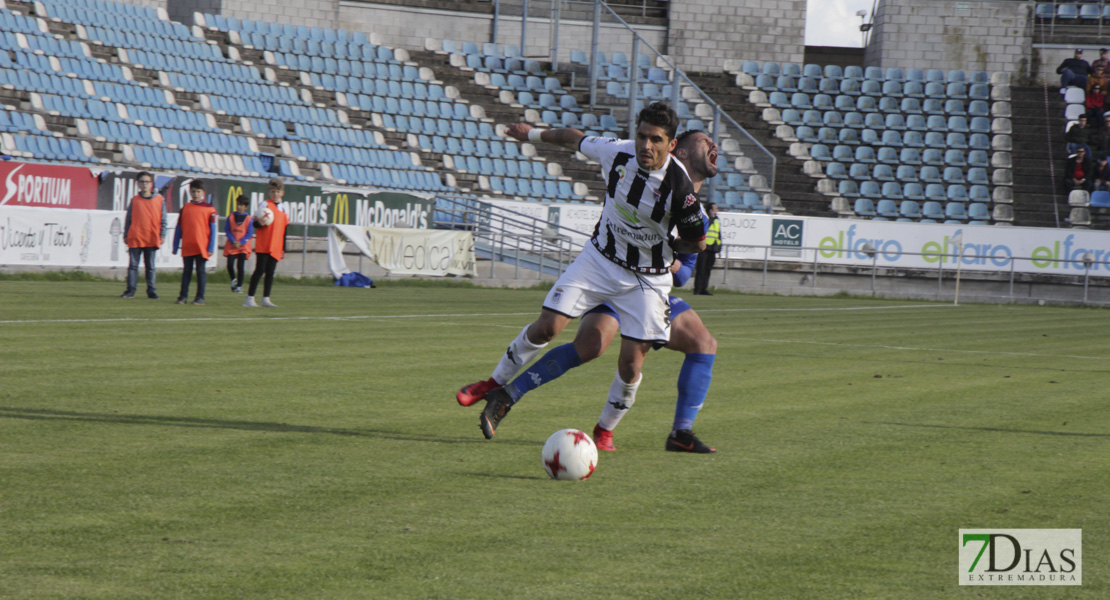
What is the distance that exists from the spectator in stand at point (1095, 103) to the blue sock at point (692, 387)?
36.2 m

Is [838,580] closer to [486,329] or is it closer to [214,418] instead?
[214,418]

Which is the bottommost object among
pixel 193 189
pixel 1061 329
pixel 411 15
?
pixel 1061 329

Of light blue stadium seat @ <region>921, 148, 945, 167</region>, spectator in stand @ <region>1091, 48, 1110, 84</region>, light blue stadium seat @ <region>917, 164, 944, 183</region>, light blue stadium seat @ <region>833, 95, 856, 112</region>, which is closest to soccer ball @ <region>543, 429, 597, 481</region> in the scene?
light blue stadium seat @ <region>917, 164, 944, 183</region>

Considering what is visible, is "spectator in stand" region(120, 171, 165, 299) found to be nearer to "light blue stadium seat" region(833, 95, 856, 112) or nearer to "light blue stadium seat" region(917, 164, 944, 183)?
"light blue stadium seat" region(917, 164, 944, 183)

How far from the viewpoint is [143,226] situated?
18.1m

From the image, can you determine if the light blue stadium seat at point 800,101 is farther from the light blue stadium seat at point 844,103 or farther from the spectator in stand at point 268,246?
the spectator in stand at point 268,246

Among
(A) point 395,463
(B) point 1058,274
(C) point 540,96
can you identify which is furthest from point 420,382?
(C) point 540,96

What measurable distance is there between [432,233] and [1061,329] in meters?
14.5

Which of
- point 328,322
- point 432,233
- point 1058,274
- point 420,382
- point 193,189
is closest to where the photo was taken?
point 420,382

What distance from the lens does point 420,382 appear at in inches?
376

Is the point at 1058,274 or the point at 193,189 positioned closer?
the point at 193,189

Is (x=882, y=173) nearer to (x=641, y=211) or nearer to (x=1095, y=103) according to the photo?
(x=1095, y=103)

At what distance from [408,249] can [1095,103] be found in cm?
2420

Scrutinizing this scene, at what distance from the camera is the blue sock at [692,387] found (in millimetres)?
6863
